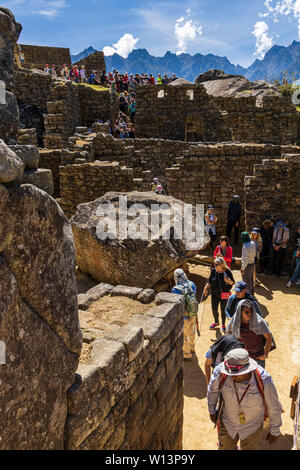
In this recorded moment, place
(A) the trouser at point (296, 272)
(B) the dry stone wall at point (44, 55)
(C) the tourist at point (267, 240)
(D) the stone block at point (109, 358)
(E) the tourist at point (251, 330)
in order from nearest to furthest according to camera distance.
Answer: (D) the stone block at point (109, 358) → (E) the tourist at point (251, 330) → (A) the trouser at point (296, 272) → (C) the tourist at point (267, 240) → (B) the dry stone wall at point (44, 55)

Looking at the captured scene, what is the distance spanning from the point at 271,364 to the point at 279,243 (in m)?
4.31

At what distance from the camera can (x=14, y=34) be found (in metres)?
2.81

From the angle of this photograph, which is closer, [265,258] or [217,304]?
[217,304]

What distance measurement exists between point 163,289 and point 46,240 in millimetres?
5813

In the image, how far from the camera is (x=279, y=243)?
9.86 meters

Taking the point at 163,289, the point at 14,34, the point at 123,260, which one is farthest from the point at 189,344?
the point at 14,34

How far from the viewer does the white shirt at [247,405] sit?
3594mm

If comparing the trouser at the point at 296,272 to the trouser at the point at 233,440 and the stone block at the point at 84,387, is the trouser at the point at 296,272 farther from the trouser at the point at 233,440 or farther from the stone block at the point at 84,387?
the stone block at the point at 84,387

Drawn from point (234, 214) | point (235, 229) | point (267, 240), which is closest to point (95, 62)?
point (234, 214)

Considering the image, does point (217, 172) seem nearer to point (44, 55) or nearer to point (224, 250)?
point (224, 250)

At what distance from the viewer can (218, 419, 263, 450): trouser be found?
3754 millimetres

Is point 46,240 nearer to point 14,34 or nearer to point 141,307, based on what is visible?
point 14,34

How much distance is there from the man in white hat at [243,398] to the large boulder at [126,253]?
403 cm

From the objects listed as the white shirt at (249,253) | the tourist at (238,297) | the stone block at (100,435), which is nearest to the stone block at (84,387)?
the stone block at (100,435)
